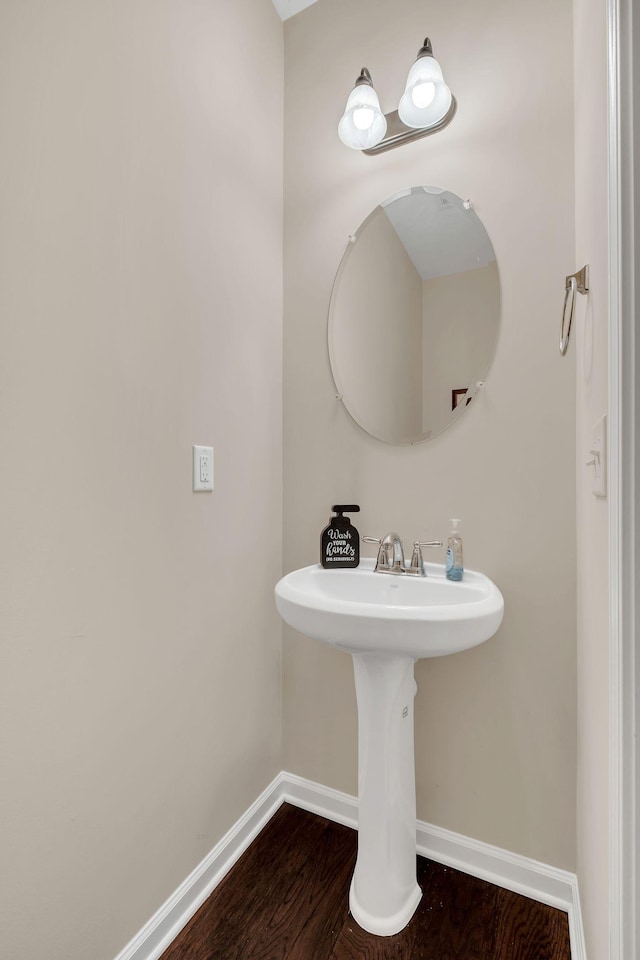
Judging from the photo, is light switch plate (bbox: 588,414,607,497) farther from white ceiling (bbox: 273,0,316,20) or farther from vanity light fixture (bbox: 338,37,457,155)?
white ceiling (bbox: 273,0,316,20)

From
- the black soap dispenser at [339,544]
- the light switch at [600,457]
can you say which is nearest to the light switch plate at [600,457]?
the light switch at [600,457]

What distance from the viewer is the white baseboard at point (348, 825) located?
1.05 meters

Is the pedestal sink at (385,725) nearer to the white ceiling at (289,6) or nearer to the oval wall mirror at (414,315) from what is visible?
the oval wall mirror at (414,315)

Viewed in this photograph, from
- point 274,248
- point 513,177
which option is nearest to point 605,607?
point 513,177

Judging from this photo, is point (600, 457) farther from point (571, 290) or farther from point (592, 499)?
point (571, 290)

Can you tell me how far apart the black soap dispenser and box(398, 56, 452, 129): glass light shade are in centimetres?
109

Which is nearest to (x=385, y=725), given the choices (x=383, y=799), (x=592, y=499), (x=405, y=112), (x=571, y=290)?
(x=383, y=799)

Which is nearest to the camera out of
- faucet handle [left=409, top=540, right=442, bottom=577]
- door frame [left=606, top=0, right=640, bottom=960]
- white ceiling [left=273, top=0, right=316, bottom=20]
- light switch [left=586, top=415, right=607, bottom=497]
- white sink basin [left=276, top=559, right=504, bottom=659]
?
door frame [left=606, top=0, right=640, bottom=960]

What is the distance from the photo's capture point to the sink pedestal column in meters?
1.11

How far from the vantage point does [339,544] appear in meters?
1.38

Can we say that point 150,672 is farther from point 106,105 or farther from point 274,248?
point 274,248

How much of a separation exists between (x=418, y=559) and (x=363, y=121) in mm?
1249

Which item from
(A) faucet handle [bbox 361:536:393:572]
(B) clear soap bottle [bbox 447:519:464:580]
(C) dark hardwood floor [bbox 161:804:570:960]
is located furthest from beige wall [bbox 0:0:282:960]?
(B) clear soap bottle [bbox 447:519:464:580]

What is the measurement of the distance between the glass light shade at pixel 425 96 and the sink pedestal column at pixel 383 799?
56.1 inches
